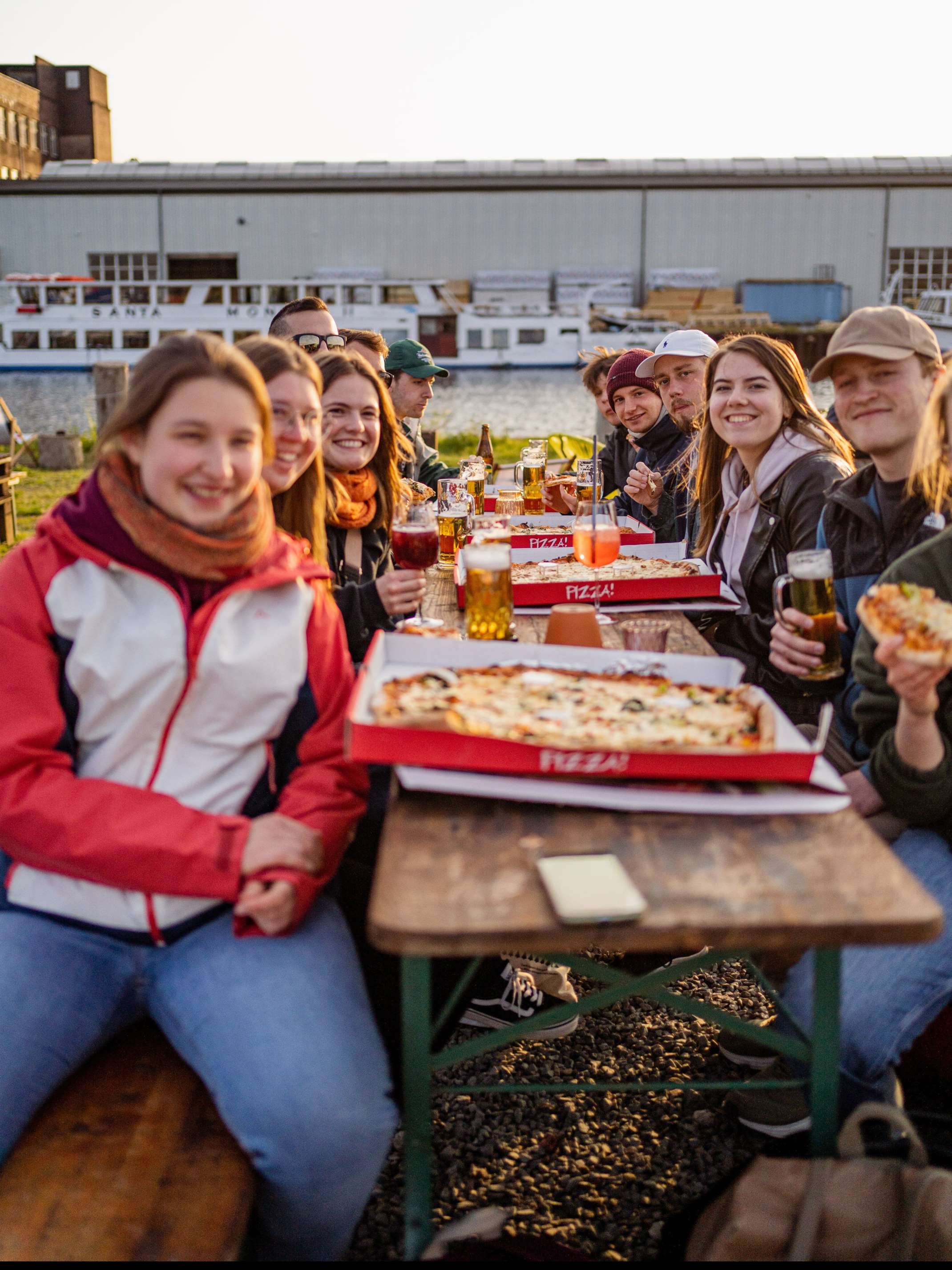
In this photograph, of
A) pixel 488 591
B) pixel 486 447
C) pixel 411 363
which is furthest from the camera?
pixel 411 363

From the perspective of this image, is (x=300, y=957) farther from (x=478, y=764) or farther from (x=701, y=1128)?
(x=701, y=1128)

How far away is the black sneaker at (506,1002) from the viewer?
279 cm

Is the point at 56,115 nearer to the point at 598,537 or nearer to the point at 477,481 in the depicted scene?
the point at 477,481

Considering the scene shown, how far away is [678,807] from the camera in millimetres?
1610

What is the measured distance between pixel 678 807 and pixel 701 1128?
119 centimetres

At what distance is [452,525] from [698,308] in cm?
4134

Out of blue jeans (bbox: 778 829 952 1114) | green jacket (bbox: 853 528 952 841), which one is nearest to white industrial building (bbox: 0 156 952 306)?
green jacket (bbox: 853 528 952 841)

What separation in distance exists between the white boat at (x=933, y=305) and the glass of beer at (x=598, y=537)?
41.4 metres

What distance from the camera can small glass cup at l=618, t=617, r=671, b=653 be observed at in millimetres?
2332

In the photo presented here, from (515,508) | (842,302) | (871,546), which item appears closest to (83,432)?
(515,508)

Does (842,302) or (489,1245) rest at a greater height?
(842,302)

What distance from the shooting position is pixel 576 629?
228cm

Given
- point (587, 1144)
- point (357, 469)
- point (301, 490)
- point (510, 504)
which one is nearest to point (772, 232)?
point (510, 504)

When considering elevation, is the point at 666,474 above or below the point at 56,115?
below
